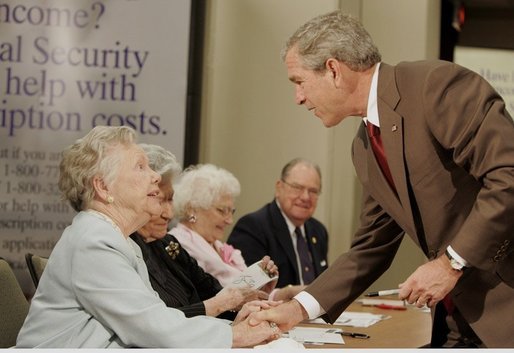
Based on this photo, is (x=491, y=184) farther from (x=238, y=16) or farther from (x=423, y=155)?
(x=238, y=16)

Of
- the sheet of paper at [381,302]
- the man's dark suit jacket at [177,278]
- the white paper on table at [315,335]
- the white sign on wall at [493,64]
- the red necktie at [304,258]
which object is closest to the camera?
the white paper on table at [315,335]

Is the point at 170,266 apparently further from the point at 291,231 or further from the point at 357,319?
the point at 291,231

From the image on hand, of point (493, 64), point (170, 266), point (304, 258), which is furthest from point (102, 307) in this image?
point (493, 64)

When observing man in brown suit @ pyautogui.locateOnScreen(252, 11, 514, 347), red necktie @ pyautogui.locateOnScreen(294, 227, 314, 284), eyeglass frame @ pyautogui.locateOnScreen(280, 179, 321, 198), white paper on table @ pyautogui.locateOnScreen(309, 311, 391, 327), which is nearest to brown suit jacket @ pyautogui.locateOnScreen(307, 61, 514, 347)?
→ man in brown suit @ pyautogui.locateOnScreen(252, 11, 514, 347)

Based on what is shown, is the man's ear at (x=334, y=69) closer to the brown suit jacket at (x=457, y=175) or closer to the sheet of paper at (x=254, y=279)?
the brown suit jacket at (x=457, y=175)

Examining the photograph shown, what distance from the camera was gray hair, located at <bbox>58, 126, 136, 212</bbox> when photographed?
108 inches

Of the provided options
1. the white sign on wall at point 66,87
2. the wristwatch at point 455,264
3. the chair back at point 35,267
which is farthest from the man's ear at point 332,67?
the white sign on wall at point 66,87

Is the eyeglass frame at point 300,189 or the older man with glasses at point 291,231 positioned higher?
the eyeglass frame at point 300,189

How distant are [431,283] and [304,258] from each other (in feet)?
10.3

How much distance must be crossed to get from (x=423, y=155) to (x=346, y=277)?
607 millimetres

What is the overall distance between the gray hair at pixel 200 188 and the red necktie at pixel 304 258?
875 millimetres

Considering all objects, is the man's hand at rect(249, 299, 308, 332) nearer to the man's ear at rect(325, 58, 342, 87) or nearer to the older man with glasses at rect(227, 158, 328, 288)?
the man's ear at rect(325, 58, 342, 87)

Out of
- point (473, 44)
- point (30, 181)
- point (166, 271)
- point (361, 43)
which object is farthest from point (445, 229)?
point (473, 44)

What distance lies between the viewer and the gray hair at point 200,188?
4.63m
